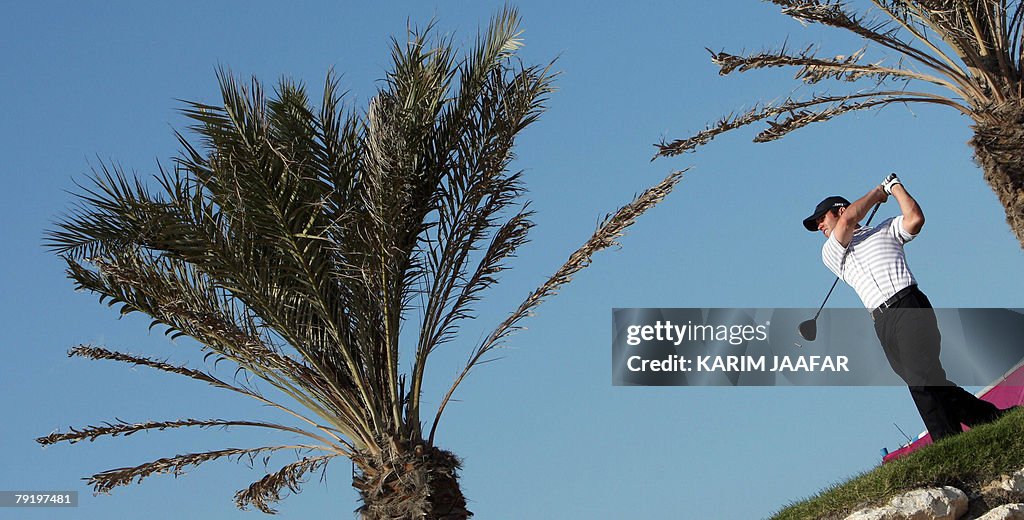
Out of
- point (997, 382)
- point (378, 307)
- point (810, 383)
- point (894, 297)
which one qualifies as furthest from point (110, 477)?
point (997, 382)

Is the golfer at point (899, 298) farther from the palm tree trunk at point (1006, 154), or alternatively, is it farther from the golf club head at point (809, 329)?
the palm tree trunk at point (1006, 154)

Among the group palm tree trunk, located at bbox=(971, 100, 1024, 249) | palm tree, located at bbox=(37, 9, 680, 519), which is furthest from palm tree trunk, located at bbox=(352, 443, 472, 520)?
palm tree trunk, located at bbox=(971, 100, 1024, 249)

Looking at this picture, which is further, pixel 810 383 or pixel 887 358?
pixel 810 383

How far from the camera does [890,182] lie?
312 inches

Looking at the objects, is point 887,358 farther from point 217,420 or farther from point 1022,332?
point 217,420

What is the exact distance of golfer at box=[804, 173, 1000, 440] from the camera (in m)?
7.88

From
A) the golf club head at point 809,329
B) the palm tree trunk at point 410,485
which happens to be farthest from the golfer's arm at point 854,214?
the palm tree trunk at point 410,485

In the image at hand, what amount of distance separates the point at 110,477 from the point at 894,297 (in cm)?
722

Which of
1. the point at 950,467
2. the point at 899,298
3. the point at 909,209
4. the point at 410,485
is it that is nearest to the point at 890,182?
the point at 909,209

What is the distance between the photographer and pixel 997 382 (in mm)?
9789

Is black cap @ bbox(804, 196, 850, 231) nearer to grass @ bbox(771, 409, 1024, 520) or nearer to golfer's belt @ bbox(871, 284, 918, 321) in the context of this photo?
golfer's belt @ bbox(871, 284, 918, 321)

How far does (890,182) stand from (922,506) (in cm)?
239

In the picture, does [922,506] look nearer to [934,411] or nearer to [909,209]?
[934,411]

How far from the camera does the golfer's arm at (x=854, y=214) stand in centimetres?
802
